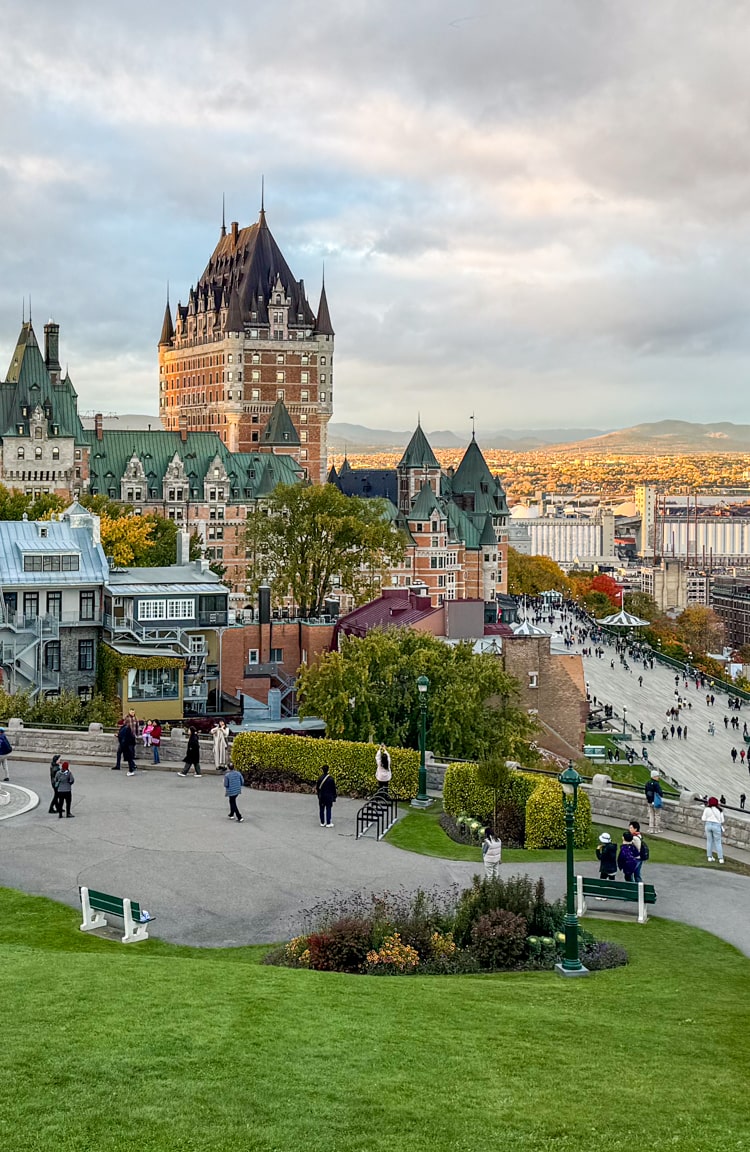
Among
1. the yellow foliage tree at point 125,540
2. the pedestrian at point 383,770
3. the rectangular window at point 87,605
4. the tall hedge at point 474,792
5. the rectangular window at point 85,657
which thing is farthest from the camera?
the yellow foliage tree at point 125,540

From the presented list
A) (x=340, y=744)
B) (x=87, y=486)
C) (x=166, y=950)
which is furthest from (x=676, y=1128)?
(x=87, y=486)

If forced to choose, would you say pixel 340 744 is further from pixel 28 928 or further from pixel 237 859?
pixel 28 928

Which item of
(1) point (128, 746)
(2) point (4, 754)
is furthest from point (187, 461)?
(2) point (4, 754)

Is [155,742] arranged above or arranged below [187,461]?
below

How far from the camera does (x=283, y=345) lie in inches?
5950

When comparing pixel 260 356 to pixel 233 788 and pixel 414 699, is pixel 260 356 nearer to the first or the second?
pixel 414 699

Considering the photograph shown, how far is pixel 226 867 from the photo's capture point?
79.5ft

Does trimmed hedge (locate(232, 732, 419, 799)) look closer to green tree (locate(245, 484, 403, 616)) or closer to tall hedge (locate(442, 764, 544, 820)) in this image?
tall hedge (locate(442, 764, 544, 820))

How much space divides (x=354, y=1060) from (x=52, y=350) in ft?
380

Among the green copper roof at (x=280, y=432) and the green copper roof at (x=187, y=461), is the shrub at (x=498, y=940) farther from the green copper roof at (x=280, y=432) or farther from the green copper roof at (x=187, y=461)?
the green copper roof at (x=280, y=432)

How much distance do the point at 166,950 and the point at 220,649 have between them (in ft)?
108

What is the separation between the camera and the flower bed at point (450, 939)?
61.1 feet

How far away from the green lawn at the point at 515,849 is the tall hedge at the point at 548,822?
0.27m

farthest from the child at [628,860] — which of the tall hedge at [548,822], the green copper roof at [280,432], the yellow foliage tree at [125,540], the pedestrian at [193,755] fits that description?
the green copper roof at [280,432]
